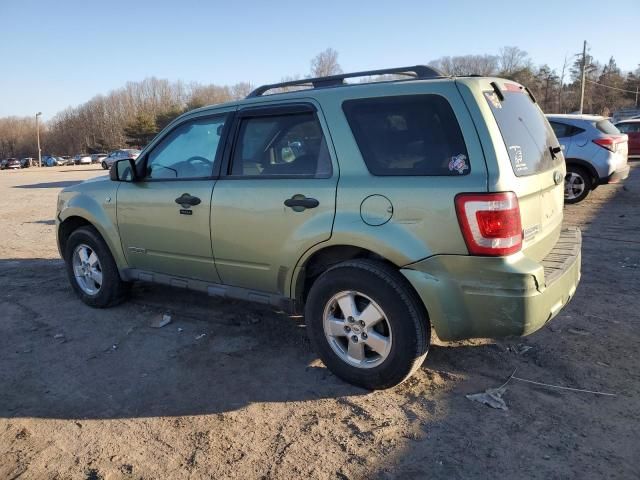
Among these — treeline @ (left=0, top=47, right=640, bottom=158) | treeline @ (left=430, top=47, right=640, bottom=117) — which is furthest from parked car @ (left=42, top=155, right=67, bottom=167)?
treeline @ (left=430, top=47, right=640, bottom=117)

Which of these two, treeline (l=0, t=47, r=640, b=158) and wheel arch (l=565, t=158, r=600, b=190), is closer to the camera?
wheel arch (l=565, t=158, r=600, b=190)

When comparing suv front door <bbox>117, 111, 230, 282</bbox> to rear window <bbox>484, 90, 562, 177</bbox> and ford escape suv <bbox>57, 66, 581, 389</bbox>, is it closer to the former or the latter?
ford escape suv <bbox>57, 66, 581, 389</bbox>

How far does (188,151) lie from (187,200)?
50 centimetres

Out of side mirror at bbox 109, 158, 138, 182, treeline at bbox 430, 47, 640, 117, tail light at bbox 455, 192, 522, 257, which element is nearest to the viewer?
tail light at bbox 455, 192, 522, 257

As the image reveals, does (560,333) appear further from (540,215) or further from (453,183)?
(453,183)

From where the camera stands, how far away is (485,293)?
2832mm

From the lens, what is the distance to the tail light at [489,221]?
9.07 feet

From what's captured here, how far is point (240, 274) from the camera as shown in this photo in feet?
12.6

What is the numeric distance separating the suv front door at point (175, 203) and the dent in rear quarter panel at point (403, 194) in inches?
44.5

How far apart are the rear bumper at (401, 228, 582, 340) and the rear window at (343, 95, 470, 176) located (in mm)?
539

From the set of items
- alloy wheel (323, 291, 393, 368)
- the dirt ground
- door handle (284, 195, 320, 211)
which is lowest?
the dirt ground

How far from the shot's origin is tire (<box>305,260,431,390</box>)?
Result: 3.06 meters

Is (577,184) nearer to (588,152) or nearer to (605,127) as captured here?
(588,152)

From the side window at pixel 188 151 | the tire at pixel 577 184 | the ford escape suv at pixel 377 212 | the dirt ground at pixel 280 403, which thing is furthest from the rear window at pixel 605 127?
the side window at pixel 188 151
